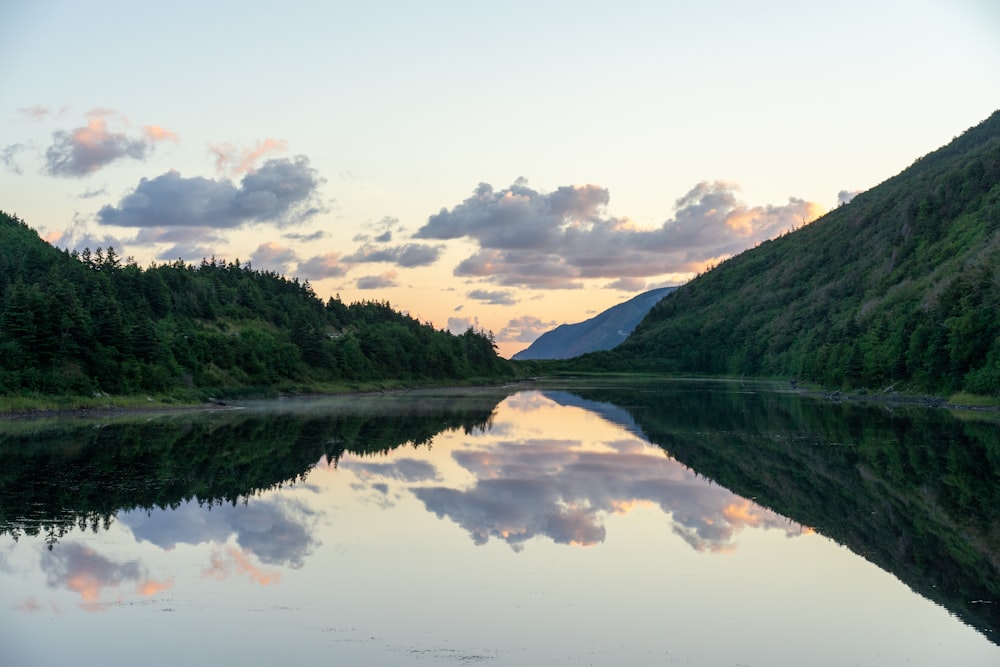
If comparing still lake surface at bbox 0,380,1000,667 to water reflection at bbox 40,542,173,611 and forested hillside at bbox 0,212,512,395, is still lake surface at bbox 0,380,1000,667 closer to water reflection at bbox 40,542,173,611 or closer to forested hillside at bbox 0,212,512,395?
water reflection at bbox 40,542,173,611

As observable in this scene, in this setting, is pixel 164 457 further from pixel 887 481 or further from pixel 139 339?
pixel 139 339

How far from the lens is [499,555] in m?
27.3

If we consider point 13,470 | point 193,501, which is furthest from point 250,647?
point 13,470

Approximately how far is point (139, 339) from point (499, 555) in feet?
262

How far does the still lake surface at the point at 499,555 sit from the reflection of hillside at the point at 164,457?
29 cm

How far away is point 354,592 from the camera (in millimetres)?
22734

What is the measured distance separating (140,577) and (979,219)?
178 metres

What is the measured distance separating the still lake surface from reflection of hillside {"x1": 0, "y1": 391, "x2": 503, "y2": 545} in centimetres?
29

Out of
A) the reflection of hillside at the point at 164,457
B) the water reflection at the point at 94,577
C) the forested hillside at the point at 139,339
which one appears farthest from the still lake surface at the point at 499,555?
the forested hillside at the point at 139,339

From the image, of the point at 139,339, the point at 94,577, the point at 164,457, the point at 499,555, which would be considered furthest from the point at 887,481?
the point at 139,339

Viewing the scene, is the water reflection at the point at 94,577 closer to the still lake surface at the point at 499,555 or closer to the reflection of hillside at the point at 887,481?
the still lake surface at the point at 499,555

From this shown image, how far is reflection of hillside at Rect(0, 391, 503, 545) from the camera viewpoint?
116ft

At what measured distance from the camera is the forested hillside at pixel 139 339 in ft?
279

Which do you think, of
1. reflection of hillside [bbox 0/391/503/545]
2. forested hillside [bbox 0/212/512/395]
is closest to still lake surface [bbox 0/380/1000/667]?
reflection of hillside [bbox 0/391/503/545]
